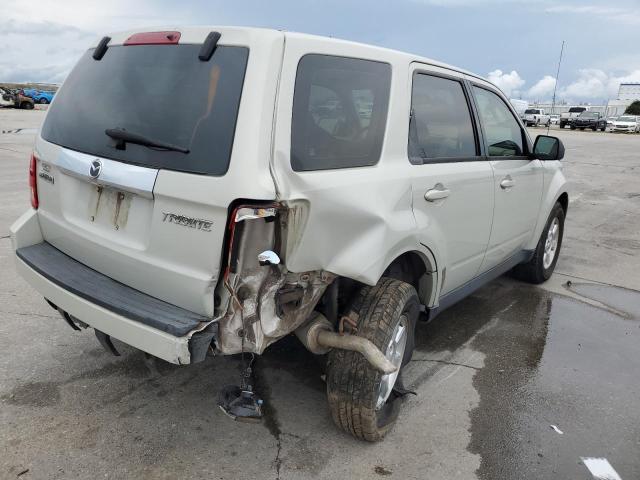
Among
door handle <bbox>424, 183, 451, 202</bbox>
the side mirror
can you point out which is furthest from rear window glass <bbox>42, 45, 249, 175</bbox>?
the side mirror

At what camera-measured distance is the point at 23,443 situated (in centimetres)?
274

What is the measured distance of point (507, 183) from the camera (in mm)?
4012

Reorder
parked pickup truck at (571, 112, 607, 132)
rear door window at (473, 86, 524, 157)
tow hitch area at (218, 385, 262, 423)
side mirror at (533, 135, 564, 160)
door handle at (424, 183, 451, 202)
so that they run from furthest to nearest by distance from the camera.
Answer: parked pickup truck at (571, 112, 607, 132), side mirror at (533, 135, 564, 160), rear door window at (473, 86, 524, 157), door handle at (424, 183, 451, 202), tow hitch area at (218, 385, 262, 423)

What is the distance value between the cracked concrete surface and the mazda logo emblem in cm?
97

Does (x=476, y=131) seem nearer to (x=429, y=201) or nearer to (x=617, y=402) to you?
(x=429, y=201)

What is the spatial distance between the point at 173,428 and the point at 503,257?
2828 millimetres

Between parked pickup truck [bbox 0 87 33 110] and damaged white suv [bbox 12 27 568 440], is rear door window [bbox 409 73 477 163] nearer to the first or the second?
damaged white suv [bbox 12 27 568 440]

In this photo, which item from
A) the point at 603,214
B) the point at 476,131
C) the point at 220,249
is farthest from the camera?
the point at 603,214

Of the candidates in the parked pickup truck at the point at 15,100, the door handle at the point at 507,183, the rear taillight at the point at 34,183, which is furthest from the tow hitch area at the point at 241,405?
the parked pickup truck at the point at 15,100

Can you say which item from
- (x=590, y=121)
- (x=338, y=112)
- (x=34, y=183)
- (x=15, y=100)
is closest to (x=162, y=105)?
(x=338, y=112)

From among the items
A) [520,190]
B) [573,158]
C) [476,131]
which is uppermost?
[476,131]

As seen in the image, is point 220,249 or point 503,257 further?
point 503,257

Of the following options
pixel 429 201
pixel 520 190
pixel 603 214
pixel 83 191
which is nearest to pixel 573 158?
pixel 603 214

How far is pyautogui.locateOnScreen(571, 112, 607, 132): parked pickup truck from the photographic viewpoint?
4362 centimetres
